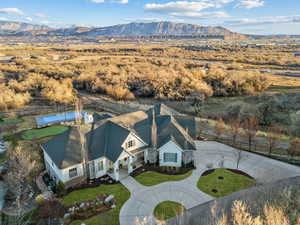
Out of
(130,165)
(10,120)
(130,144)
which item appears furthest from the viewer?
(10,120)

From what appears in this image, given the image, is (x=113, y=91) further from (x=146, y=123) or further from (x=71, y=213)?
(x=71, y=213)

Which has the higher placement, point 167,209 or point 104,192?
point 104,192

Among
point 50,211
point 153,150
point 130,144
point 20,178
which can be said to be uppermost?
point 130,144

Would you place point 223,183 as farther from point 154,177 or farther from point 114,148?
point 114,148

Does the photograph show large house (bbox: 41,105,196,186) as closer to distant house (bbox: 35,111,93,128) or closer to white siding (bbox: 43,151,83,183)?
white siding (bbox: 43,151,83,183)

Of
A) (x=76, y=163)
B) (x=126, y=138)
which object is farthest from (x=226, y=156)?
(x=76, y=163)

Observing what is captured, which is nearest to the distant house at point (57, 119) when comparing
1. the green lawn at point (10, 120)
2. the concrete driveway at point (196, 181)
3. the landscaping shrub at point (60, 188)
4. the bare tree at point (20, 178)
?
the green lawn at point (10, 120)

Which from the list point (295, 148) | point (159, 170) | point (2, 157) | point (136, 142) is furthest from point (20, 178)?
point (295, 148)
